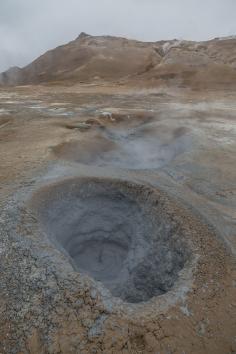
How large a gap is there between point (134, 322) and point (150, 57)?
80.6 ft

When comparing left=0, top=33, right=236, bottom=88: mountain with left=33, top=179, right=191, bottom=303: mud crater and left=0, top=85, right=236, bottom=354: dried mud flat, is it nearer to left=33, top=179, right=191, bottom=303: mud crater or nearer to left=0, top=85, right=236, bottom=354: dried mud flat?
left=0, top=85, right=236, bottom=354: dried mud flat

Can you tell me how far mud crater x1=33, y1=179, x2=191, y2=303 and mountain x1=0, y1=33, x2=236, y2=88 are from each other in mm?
13885

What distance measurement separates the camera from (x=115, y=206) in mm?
5230

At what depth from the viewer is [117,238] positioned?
539cm

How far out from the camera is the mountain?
18953 millimetres

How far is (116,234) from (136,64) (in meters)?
21.1

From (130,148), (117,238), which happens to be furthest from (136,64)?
(117,238)

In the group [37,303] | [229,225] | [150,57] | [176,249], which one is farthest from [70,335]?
[150,57]

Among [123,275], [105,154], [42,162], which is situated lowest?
[123,275]

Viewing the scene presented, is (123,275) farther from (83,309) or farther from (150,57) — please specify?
(150,57)

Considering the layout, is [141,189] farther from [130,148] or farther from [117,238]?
[130,148]

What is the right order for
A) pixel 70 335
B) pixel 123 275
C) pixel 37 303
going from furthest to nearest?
pixel 123 275 → pixel 37 303 → pixel 70 335

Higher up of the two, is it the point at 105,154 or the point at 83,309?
the point at 83,309

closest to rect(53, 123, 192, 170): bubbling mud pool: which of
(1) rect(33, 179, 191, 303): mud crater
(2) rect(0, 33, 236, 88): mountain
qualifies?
(1) rect(33, 179, 191, 303): mud crater
